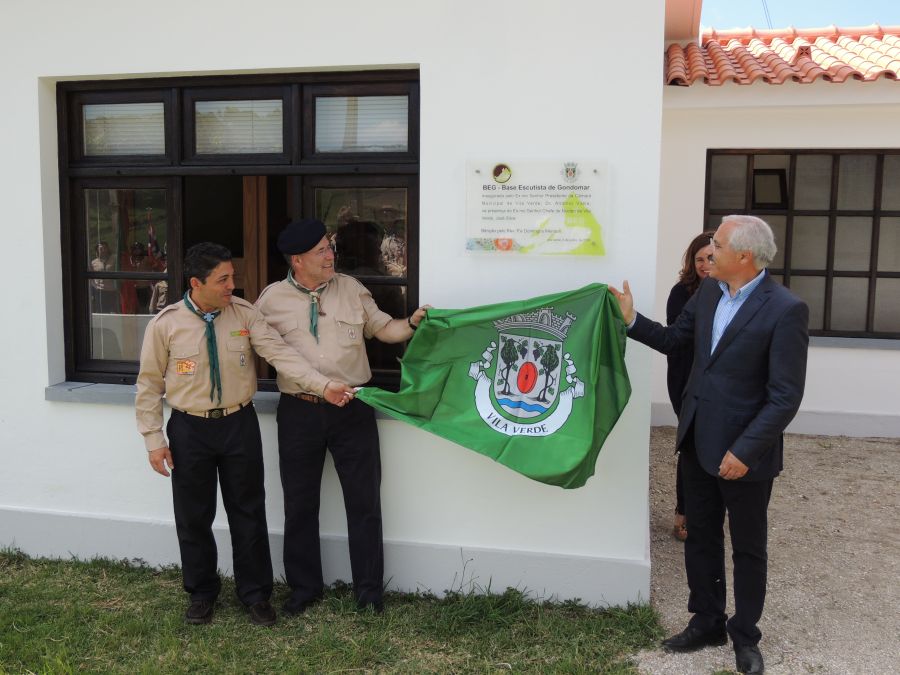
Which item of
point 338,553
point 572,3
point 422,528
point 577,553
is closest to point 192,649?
point 338,553

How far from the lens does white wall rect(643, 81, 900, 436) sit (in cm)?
714

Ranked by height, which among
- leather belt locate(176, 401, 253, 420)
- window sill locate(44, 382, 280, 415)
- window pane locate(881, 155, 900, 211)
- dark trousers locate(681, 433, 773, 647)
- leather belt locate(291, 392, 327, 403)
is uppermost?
window pane locate(881, 155, 900, 211)

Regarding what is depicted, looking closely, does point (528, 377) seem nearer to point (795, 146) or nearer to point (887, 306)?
point (795, 146)

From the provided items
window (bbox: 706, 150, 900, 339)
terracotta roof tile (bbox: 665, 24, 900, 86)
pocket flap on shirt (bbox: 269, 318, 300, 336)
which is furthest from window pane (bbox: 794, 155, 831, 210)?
pocket flap on shirt (bbox: 269, 318, 300, 336)

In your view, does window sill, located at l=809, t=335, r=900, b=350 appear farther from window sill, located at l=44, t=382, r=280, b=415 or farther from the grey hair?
window sill, located at l=44, t=382, r=280, b=415

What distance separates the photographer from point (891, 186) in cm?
748

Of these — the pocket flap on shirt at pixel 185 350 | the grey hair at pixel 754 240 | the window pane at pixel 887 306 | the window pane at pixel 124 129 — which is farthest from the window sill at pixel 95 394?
the window pane at pixel 887 306

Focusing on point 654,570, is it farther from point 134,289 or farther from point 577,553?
point 134,289

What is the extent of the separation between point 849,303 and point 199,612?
6.50 meters

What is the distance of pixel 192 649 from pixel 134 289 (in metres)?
2.15

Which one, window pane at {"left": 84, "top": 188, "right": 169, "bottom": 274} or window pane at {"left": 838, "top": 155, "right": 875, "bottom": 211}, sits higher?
window pane at {"left": 838, "top": 155, "right": 875, "bottom": 211}

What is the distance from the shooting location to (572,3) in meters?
3.86

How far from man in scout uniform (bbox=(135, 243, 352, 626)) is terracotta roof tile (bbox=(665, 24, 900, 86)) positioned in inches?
189

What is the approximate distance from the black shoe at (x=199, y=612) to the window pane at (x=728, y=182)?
5908mm
